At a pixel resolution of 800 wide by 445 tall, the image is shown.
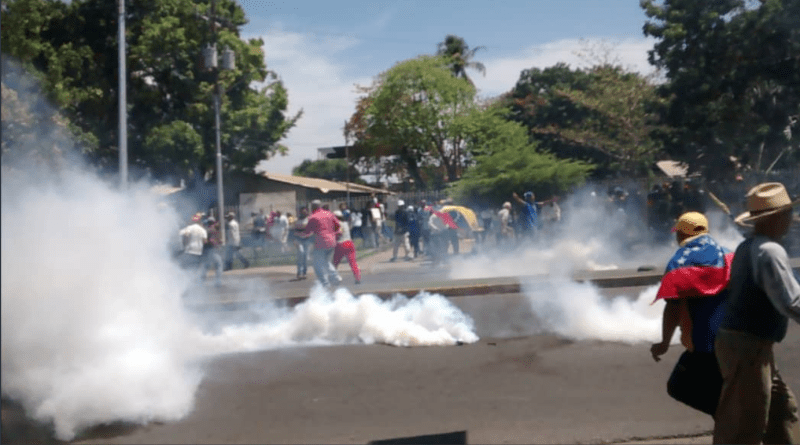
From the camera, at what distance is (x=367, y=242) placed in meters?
27.3

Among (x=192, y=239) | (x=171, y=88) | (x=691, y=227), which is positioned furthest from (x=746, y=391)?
(x=171, y=88)

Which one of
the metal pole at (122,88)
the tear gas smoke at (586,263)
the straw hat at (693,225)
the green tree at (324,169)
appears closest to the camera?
the straw hat at (693,225)

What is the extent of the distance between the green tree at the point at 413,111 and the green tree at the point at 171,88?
346cm

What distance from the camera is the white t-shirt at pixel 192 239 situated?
1330 cm

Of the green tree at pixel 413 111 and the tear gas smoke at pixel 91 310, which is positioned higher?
the green tree at pixel 413 111

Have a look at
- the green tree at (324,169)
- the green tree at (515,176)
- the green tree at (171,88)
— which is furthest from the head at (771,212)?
the green tree at (324,169)

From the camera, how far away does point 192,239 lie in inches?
527

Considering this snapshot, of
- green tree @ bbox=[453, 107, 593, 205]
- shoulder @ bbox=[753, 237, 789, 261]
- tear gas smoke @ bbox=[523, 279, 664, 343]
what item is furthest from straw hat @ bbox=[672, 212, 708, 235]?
green tree @ bbox=[453, 107, 593, 205]

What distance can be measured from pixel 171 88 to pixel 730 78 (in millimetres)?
18327

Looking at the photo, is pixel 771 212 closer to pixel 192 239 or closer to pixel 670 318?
pixel 670 318

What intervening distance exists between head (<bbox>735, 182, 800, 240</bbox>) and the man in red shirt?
8.67 m

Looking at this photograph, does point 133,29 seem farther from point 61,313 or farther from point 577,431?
point 577,431

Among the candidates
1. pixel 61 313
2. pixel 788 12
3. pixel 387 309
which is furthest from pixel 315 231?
pixel 788 12

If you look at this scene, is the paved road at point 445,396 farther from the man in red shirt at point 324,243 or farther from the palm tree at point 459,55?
the palm tree at point 459,55
